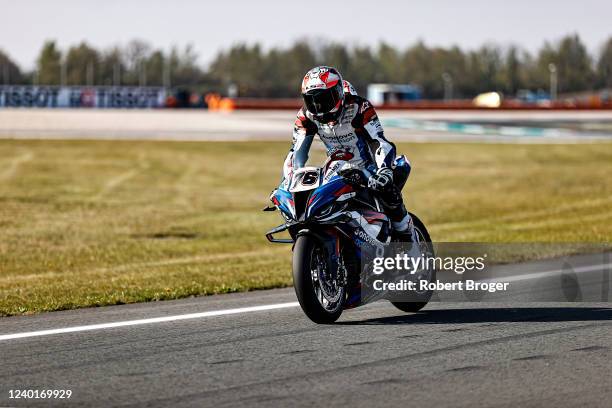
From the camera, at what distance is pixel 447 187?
28.5 m

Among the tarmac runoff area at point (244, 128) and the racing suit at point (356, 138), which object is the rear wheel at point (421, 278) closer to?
the racing suit at point (356, 138)

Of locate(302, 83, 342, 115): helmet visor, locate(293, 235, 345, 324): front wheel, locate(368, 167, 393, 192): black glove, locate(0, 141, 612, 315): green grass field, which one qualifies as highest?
locate(302, 83, 342, 115): helmet visor

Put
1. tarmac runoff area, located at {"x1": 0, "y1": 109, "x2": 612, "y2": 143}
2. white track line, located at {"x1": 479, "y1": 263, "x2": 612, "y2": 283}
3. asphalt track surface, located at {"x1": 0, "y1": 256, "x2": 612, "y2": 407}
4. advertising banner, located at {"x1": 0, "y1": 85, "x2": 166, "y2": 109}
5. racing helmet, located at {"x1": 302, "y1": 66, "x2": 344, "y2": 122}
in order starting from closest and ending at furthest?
1. asphalt track surface, located at {"x1": 0, "y1": 256, "x2": 612, "y2": 407}
2. racing helmet, located at {"x1": 302, "y1": 66, "x2": 344, "y2": 122}
3. white track line, located at {"x1": 479, "y1": 263, "x2": 612, "y2": 283}
4. tarmac runoff area, located at {"x1": 0, "y1": 109, "x2": 612, "y2": 143}
5. advertising banner, located at {"x1": 0, "y1": 85, "x2": 166, "y2": 109}

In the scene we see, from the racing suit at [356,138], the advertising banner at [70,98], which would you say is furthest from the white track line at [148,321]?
the advertising banner at [70,98]

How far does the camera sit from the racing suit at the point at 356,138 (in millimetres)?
8289

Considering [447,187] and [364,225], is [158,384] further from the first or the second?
[447,187]

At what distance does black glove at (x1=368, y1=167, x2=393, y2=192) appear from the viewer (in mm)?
8086

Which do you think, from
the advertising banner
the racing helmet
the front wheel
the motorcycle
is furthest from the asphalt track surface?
the advertising banner

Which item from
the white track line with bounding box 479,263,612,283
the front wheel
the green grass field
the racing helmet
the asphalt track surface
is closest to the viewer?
the asphalt track surface

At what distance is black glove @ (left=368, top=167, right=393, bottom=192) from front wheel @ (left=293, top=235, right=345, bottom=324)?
66 centimetres

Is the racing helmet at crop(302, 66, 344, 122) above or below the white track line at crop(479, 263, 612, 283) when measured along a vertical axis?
above

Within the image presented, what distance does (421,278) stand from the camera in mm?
9008

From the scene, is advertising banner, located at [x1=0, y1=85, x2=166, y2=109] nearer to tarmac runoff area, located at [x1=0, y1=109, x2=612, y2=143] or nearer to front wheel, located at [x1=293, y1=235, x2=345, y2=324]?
tarmac runoff area, located at [x1=0, y1=109, x2=612, y2=143]

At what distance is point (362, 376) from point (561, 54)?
182 meters
